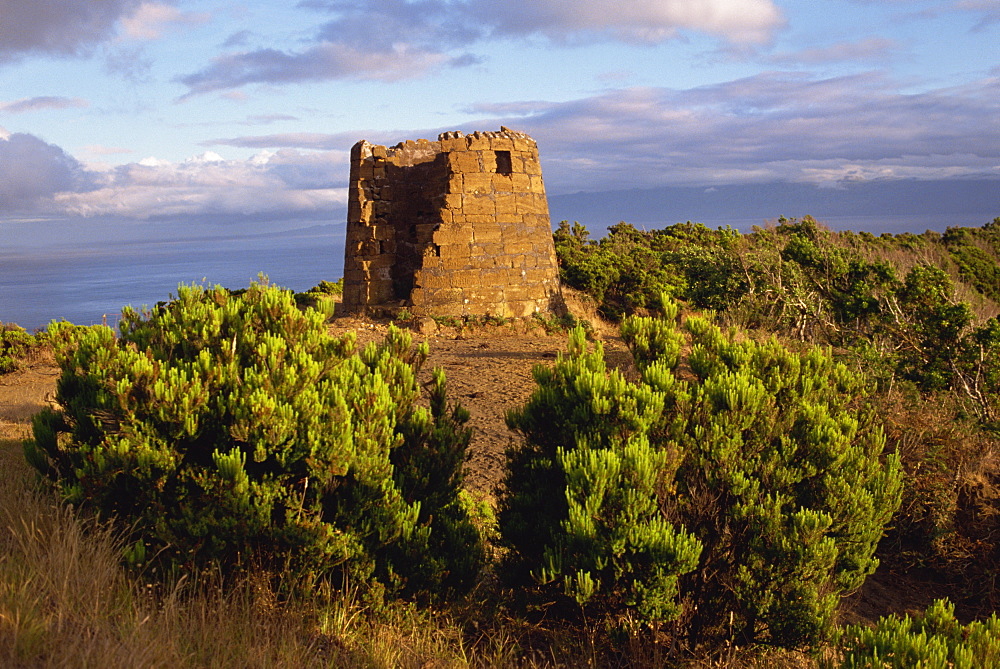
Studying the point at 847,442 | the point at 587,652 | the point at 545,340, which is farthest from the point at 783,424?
the point at 545,340

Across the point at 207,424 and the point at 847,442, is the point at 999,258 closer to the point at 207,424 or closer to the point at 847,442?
the point at 847,442

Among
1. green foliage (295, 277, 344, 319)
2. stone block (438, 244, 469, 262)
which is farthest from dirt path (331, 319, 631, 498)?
green foliage (295, 277, 344, 319)

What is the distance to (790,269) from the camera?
12219 millimetres

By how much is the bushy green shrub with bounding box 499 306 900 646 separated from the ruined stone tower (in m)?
9.61

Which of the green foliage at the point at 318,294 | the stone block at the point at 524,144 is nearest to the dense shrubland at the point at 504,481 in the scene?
the green foliage at the point at 318,294

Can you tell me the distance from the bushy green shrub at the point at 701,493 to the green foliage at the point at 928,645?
3.50ft

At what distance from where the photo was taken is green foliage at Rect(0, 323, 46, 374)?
46.0 ft

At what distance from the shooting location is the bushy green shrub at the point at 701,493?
412 centimetres

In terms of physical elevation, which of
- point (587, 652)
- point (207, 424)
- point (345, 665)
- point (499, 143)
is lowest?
point (587, 652)

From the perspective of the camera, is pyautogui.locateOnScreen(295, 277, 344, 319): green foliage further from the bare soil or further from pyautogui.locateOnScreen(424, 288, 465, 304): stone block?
the bare soil

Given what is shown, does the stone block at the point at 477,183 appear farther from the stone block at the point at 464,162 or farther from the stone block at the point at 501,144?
the stone block at the point at 501,144

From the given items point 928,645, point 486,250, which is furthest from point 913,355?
point 486,250

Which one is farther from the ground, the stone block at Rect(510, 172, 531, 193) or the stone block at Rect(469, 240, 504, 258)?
the stone block at Rect(510, 172, 531, 193)

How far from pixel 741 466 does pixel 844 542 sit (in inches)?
31.6
